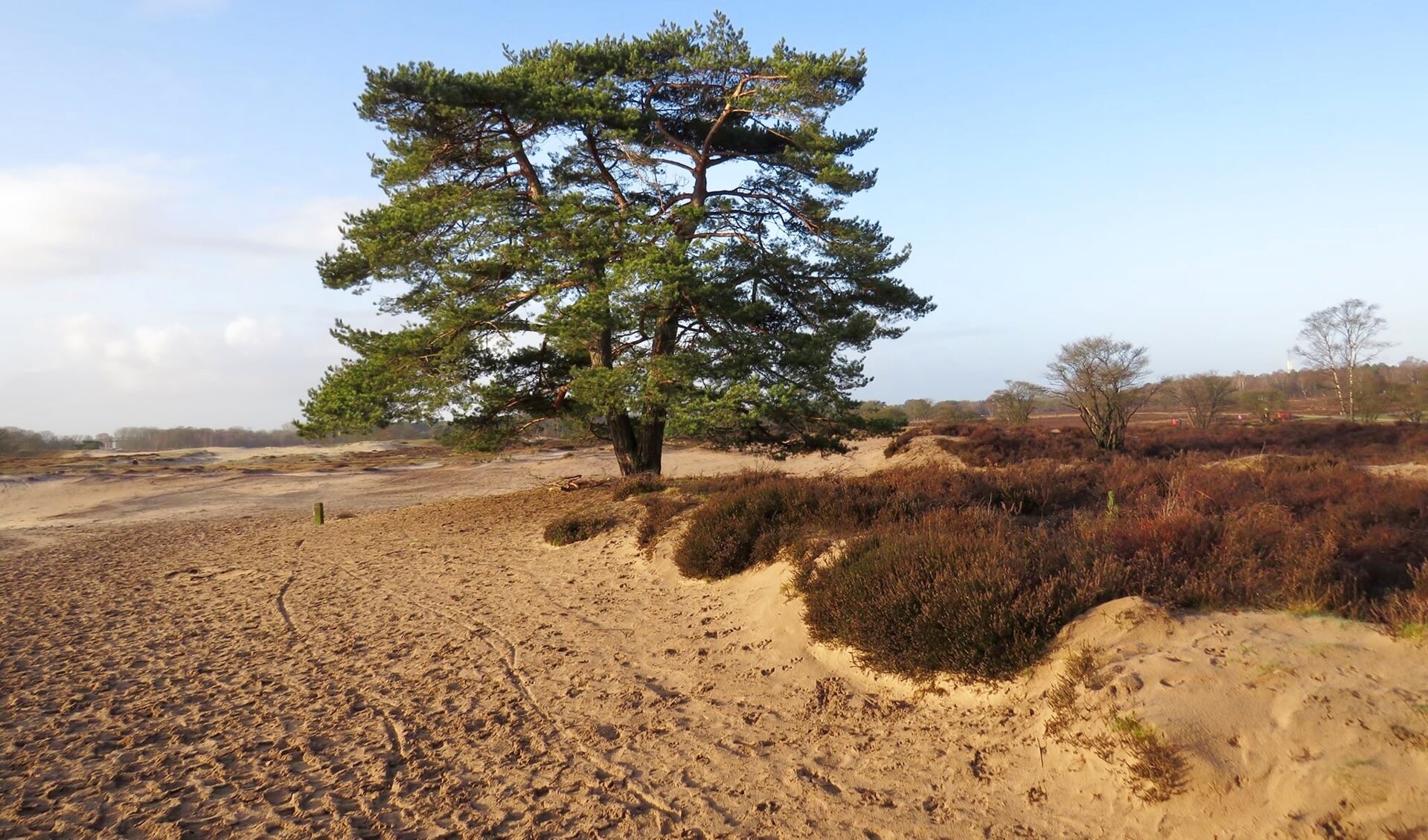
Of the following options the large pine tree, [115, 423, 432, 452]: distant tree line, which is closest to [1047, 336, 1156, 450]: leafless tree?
the large pine tree

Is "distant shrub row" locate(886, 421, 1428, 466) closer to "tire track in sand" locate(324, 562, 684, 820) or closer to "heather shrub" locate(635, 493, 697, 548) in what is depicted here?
"heather shrub" locate(635, 493, 697, 548)

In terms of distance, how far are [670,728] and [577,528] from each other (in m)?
7.12

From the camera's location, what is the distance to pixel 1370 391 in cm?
4134

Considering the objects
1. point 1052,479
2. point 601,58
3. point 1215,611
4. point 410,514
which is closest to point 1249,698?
point 1215,611

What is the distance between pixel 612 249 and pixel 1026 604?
10777 mm

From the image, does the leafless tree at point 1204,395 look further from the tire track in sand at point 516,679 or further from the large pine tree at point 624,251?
the tire track in sand at point 516,679

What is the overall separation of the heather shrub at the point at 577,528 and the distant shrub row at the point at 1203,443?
1282 cm

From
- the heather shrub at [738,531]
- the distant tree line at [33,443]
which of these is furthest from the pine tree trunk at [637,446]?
the distant tree line at [33,443]

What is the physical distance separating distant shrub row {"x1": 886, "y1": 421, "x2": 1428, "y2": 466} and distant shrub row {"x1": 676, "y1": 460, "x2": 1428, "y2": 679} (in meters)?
12.9

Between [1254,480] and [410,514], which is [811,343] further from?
[410,514]

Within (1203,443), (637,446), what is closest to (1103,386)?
(1203,443)

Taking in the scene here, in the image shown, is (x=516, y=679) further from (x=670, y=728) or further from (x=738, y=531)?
(x=738, y=531)

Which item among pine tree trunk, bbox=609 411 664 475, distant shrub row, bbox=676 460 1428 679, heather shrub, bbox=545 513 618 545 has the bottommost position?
A: heather shrub, bbox=545 513 618 545

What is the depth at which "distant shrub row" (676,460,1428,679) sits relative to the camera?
555 cm
